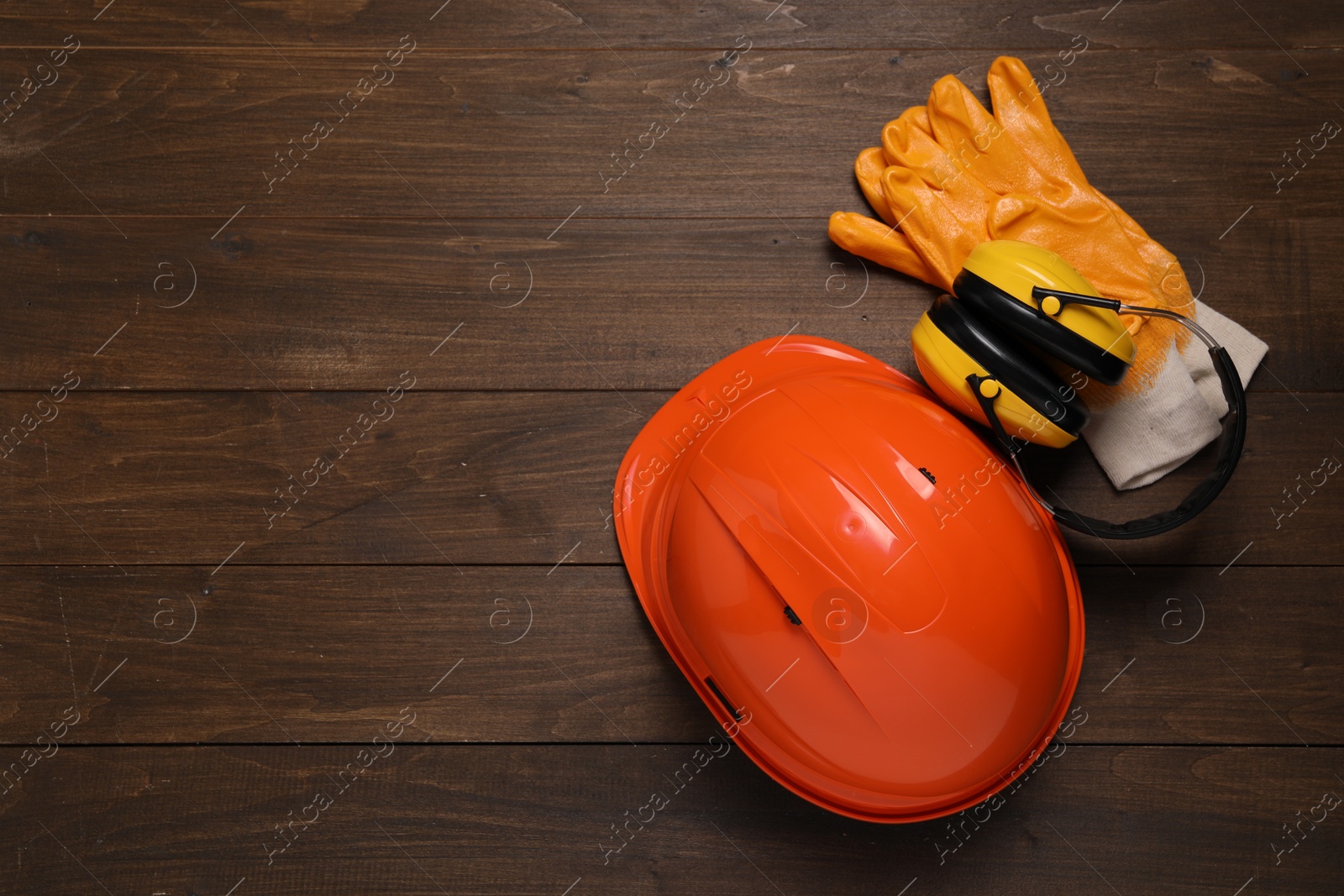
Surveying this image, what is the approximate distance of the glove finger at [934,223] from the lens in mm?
1031

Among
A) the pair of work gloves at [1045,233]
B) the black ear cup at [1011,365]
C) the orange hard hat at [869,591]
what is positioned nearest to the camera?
the orange hard hat at [869,591]

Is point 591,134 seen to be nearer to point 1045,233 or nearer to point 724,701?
point 1045,233

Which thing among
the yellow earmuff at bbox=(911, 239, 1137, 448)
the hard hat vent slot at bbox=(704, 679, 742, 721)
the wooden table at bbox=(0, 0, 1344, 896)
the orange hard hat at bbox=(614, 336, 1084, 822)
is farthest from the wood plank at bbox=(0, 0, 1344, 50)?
the hard hat vent slot at bbox=(704, 679, 742, 721)

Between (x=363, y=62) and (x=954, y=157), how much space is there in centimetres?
82

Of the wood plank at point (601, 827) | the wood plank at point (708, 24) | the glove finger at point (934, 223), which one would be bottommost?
the wood plank at point (601, 827)

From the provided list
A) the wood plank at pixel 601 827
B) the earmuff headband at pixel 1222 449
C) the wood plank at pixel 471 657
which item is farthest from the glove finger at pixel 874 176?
the wood plank at pixel 601 827

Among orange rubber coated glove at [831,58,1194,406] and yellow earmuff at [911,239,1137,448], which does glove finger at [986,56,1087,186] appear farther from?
A: yellow earmuff at [911,239,1137,448]

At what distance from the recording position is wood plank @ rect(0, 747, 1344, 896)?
1.02 metres

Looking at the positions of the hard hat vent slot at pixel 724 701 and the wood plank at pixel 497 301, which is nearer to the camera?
the hard hat vent slot at pixel 724 701

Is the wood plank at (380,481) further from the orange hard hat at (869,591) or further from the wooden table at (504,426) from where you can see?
the orange hard hat at (869,591)

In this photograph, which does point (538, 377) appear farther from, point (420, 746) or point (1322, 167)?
point (1322, 167)

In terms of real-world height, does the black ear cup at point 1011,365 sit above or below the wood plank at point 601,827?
above

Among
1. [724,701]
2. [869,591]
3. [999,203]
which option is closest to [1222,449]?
[999,203]

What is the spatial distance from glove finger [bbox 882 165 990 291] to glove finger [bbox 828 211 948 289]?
0.04ft
